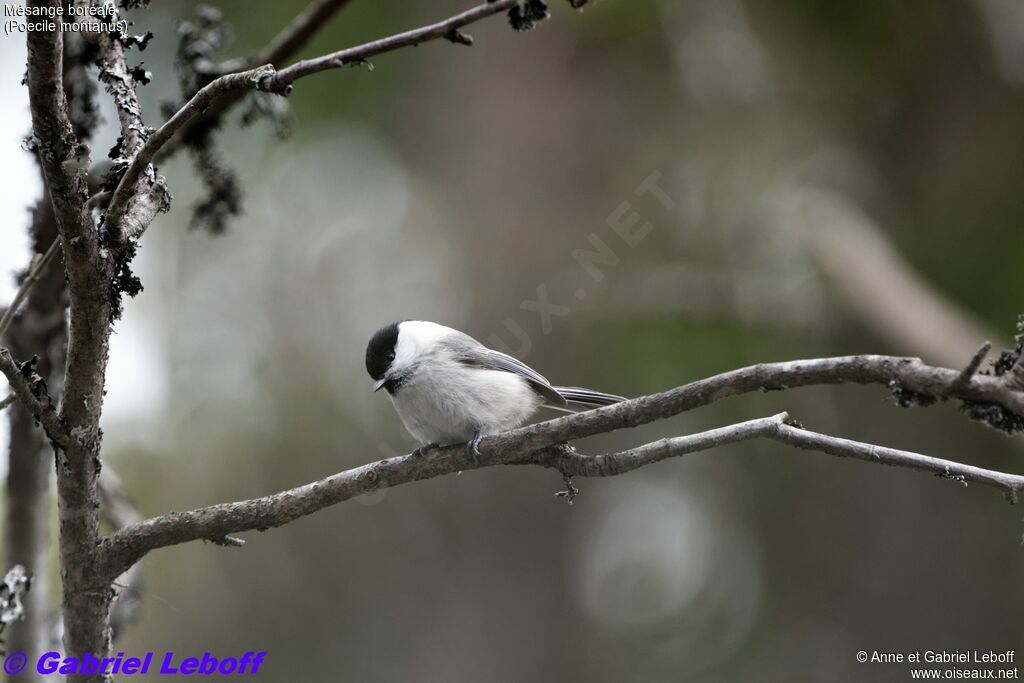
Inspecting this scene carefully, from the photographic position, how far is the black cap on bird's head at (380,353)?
12.4 ft

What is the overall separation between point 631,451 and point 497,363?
6.26ft

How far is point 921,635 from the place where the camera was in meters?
6.12

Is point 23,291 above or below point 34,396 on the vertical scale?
above

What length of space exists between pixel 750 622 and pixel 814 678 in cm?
71

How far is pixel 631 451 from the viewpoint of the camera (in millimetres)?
2014

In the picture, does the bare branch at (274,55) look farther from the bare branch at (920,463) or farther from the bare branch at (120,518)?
the bare branch at (920,463)

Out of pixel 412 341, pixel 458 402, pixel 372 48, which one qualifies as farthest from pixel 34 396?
pixel 412 341

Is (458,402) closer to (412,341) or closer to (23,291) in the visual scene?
(412,341)

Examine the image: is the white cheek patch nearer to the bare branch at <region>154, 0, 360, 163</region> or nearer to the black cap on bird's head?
the black cap on bird's head

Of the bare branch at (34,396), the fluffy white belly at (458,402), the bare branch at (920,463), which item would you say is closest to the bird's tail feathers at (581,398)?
the fluffy white belly at (458,402)

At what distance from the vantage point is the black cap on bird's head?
3.79 m

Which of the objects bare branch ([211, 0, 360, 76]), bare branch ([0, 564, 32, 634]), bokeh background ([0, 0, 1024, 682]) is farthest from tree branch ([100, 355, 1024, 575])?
bokeh background ([0, 0, 1024, 682])

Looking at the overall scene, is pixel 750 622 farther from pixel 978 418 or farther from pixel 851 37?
pixel 978 418

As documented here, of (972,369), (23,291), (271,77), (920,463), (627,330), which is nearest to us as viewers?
(972,369)
